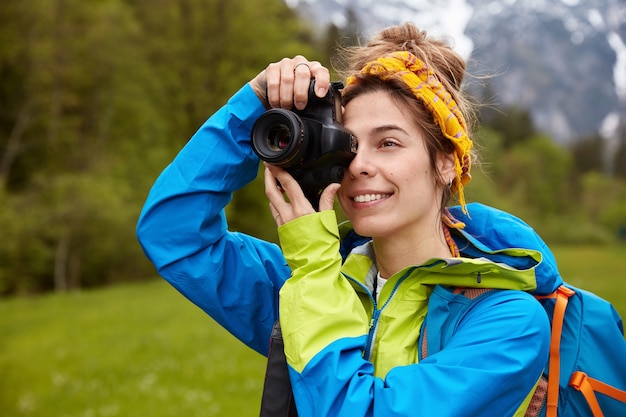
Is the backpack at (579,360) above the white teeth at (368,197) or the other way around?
the other way around

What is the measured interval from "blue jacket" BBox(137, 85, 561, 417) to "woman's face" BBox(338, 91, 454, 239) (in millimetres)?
155

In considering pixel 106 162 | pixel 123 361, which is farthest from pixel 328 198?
pixel 106 162

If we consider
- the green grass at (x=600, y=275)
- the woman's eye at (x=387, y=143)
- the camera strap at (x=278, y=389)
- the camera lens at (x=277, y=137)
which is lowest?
the green grass at (x=600, y=275)

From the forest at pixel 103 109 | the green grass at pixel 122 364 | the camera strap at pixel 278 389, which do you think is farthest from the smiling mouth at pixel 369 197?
the forest at pixel 103 109

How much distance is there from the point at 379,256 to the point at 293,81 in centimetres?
63

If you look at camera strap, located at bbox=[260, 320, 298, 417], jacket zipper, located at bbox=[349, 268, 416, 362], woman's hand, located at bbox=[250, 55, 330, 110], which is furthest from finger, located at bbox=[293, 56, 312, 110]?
camera strap, located at bbox=[260, 320, 298, 417]

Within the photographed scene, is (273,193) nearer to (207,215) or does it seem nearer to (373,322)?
(207,215)

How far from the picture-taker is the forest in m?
17.6

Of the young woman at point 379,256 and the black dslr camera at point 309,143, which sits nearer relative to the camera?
the young woman at point 379,256

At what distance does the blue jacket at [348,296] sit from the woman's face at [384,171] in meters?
0.15

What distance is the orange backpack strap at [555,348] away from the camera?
1711 mm

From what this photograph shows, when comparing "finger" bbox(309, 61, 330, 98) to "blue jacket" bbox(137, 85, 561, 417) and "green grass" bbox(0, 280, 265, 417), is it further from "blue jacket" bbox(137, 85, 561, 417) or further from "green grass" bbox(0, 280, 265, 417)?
"green grass" bbox(0, 280, 265, 417)

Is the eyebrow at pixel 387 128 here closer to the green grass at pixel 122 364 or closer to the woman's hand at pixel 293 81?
the woman's hand at pixel 293 81

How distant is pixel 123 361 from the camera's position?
845 cm
